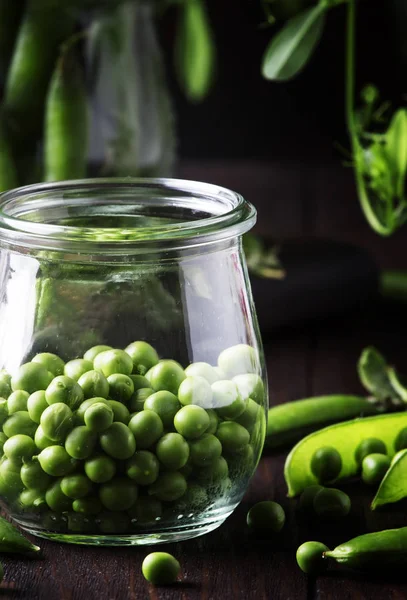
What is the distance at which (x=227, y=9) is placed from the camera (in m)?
2.28

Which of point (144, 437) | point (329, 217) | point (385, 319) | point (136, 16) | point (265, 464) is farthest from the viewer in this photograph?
point (329, 217)

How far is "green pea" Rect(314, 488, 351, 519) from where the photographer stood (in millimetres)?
900

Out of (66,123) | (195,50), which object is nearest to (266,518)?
(66,123)

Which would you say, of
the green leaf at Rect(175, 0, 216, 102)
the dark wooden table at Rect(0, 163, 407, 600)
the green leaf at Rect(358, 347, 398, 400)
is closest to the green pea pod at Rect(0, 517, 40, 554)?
the dark wooden table at Rect(0, 163, 407, 600)

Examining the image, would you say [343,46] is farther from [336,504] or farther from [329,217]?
[336,504]

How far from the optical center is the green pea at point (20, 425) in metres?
0.82

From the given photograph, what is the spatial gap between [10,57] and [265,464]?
0.95 metres

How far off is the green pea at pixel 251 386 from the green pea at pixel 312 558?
13cm

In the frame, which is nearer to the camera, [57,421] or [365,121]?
[57,421]

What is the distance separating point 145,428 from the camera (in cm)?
79

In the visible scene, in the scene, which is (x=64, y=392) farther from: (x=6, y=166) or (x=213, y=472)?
(x=6, y=166)

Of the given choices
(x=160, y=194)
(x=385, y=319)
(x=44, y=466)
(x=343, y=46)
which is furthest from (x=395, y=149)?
(x=343, y=46)

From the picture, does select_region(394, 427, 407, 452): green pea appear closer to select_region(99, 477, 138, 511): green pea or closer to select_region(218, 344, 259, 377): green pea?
select_region(218, 344, 259, 377): green pea

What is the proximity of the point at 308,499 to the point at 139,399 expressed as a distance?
205 millimetres
